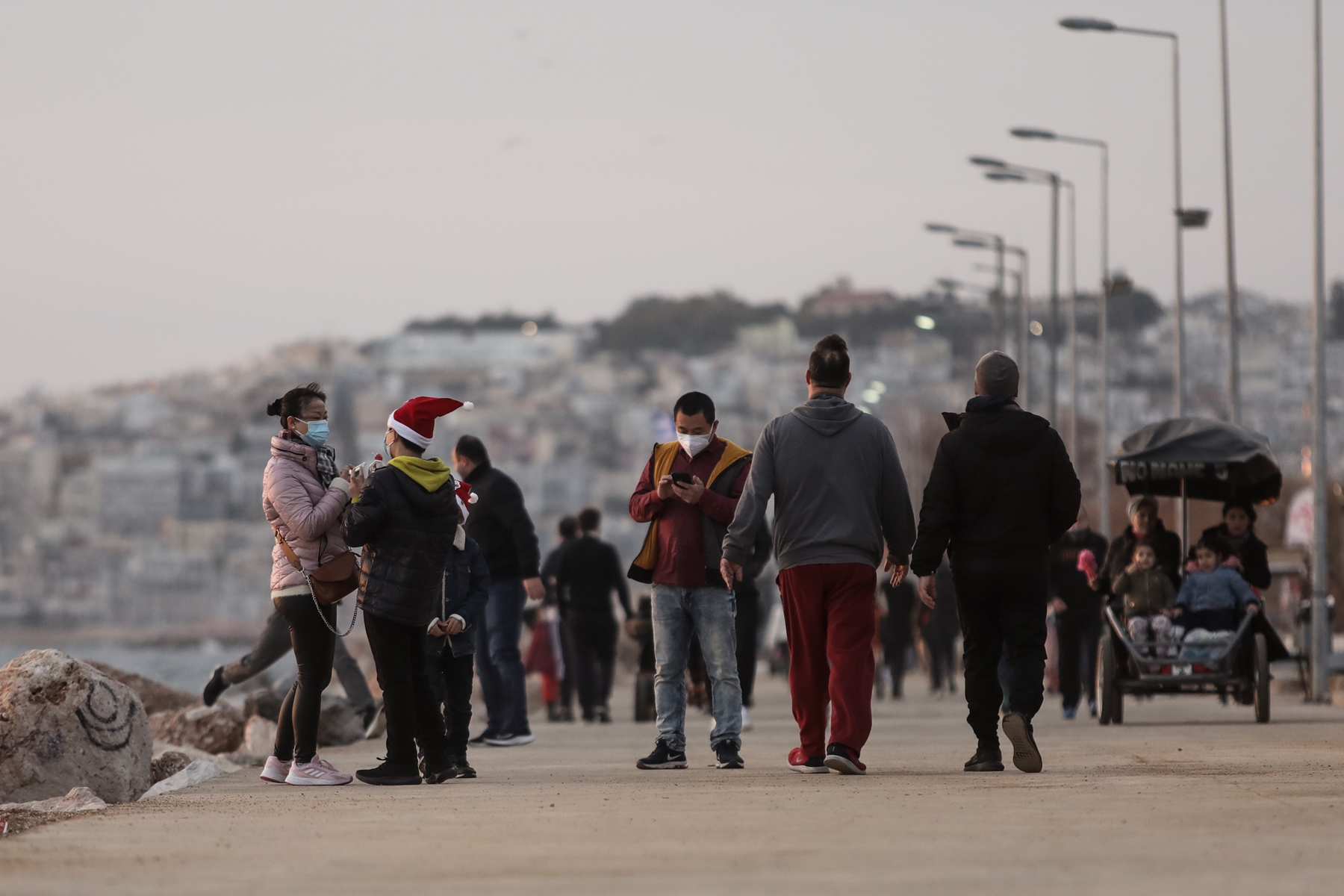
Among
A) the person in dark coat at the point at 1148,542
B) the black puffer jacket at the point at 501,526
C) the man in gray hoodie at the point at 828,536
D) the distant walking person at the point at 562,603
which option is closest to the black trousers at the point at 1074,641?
the person in dark coat at the point at 1148,542

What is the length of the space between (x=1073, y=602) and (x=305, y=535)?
34.5 feet

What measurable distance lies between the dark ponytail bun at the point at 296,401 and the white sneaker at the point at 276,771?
5.55 feet

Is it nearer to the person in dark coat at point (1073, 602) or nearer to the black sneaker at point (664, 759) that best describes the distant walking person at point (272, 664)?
the black sneaker at point (664, 759)

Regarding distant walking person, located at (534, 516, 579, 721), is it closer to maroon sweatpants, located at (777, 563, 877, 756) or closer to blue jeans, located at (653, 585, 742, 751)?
blue jeans, located at (653, 585, 742, 751)

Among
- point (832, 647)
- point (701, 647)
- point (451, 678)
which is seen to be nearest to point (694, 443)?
point (701, 647)

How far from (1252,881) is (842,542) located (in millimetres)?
4799

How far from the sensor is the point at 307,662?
1169 centimetres

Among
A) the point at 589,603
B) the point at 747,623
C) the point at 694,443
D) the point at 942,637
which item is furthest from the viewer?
the point at 942,637

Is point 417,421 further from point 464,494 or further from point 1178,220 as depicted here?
point 1178,220

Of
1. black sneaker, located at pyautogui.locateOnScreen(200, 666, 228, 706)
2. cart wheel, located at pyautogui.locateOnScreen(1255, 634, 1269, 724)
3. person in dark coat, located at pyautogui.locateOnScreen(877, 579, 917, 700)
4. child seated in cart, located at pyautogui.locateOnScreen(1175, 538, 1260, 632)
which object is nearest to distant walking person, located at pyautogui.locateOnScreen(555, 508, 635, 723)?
black sneaker, located at pyautogui.locateOnScreen(200, 666, 228, 706)

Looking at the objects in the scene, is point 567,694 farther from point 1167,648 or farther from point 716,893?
point 716,893

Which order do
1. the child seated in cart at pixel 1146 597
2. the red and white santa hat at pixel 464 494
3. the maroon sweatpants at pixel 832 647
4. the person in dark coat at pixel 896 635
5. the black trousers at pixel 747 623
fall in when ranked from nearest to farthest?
1. the maroon sweatpants at pixel 832 647
2. the red and white santa hat at pixel 464 494
3. the black trousers at pixel 747 623
4. the child seated in cart at pixel 1146 597
5. the person in dark coat at pixel 896 635

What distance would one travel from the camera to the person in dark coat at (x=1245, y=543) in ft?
60.2

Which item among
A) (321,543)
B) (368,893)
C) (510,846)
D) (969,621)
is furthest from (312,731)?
(368,893)
